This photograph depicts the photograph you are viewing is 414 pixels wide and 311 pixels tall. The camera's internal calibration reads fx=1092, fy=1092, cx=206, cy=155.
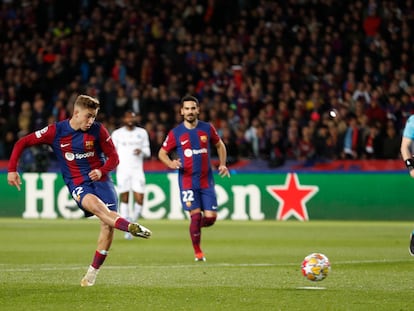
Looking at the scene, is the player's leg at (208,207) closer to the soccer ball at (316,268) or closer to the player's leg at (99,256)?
the player's leg at (99,256)

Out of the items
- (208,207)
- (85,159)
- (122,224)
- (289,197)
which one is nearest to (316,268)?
(122,224)

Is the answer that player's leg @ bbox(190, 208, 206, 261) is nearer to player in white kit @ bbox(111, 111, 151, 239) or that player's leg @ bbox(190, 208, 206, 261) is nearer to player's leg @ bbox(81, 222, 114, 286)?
player's leg @ bbox(81, 222, 114, 286)

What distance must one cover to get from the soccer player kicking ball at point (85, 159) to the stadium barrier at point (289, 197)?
45.5 feet

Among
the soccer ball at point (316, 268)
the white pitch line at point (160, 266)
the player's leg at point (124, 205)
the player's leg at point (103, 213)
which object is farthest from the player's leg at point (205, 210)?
the player's leg at point (124, 205)

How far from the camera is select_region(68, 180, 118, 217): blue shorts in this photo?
1205 cm

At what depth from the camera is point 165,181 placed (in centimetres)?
2636

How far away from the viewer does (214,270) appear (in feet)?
45.5

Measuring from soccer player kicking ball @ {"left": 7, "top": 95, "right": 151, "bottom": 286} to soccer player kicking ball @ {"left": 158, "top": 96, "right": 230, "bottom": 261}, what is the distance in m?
3.85

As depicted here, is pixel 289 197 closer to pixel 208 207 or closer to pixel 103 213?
pixel 208 207

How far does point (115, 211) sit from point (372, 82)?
16.9 meters

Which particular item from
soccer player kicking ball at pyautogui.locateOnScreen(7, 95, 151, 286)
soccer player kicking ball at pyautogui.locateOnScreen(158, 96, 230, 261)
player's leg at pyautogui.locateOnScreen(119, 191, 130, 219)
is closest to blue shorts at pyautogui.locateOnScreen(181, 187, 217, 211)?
soccer player kicking ball at pyautogui.locateOnScreen(158, 96, 230, 261)

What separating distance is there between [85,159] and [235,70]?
56.6 feet

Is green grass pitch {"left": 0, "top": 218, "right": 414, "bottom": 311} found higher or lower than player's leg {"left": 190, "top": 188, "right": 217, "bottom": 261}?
lower

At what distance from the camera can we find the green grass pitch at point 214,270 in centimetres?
1042
